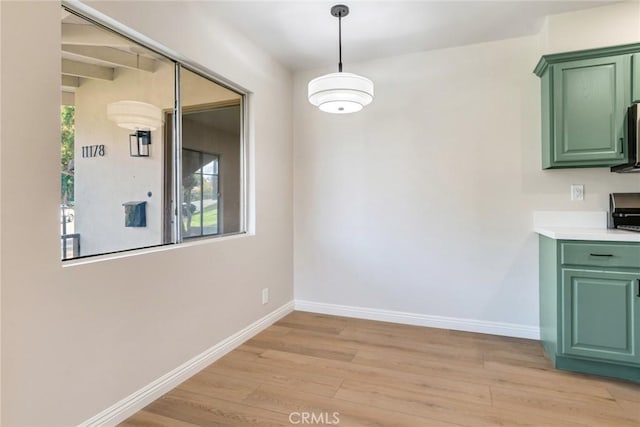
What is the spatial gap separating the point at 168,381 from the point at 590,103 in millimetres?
3408

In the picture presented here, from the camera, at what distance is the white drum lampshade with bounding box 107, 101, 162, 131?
82.9 inches

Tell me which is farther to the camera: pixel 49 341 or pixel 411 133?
pixel 411 133

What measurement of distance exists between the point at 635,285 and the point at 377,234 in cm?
A: 187

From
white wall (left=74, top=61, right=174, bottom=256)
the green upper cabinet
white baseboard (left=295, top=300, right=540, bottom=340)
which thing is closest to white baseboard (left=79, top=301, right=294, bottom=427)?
white baseboard (left=295, top=300, right=540, bottom=340)

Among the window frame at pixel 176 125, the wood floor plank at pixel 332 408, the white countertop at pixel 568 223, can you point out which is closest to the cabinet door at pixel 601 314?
the white countertop at pixel 568 223

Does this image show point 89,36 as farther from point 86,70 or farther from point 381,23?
point 381,23

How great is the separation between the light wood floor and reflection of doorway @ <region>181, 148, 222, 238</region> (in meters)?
1.00

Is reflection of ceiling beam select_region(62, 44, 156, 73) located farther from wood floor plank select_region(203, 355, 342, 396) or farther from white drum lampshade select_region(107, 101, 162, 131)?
wood floor plank select_region(203, 355, 342, 396)

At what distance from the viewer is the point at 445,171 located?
10.2 feet

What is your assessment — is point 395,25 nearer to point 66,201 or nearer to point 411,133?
point 411,133

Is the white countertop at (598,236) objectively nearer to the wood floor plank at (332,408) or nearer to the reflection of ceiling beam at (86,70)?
the wood floor plank at (332,408)

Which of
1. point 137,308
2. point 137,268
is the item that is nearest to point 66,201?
point 137,268

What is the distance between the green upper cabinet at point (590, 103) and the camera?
2.37 metres

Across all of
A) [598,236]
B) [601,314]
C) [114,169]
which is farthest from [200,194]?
[601,314]
